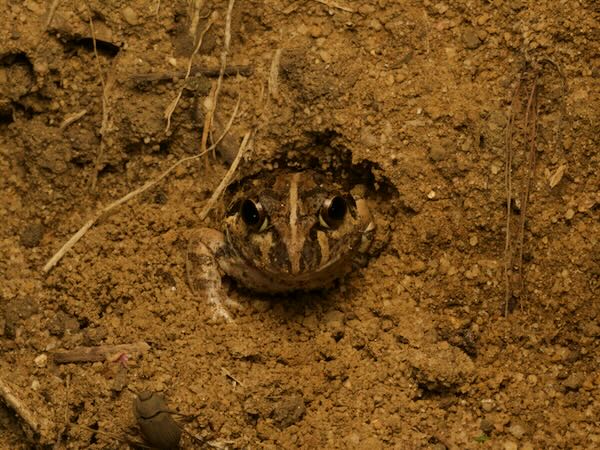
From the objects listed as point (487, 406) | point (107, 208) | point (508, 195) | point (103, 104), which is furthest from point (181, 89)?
point (487, 406)

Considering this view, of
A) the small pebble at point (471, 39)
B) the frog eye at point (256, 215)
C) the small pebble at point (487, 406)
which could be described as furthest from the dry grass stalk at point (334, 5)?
the small pebble at point (487, 406)

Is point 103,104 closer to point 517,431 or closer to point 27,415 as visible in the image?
point 27,415

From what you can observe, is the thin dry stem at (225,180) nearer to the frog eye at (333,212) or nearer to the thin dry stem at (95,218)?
the thin dry stem at (95,218)

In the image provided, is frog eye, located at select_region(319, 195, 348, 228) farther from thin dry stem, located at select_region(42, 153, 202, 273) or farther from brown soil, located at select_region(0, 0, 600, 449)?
thin dry stem, located at select_region(42, 153, 202, 273)

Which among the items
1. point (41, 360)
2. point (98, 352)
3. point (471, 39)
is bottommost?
point (41, 360)

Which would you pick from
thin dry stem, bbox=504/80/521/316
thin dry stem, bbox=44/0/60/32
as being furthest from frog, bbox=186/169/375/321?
thin dry stem, bbox=44/0/60/32

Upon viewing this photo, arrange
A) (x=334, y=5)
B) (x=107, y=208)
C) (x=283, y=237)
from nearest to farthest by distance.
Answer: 1. (x=283, y=237)
2. (x=334, y=5)
3. (x=107, y=208)

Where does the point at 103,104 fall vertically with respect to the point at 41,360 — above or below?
above

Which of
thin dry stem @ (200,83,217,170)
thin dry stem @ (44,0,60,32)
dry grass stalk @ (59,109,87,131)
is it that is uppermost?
thin dry stem @ (44,0,60,32)
